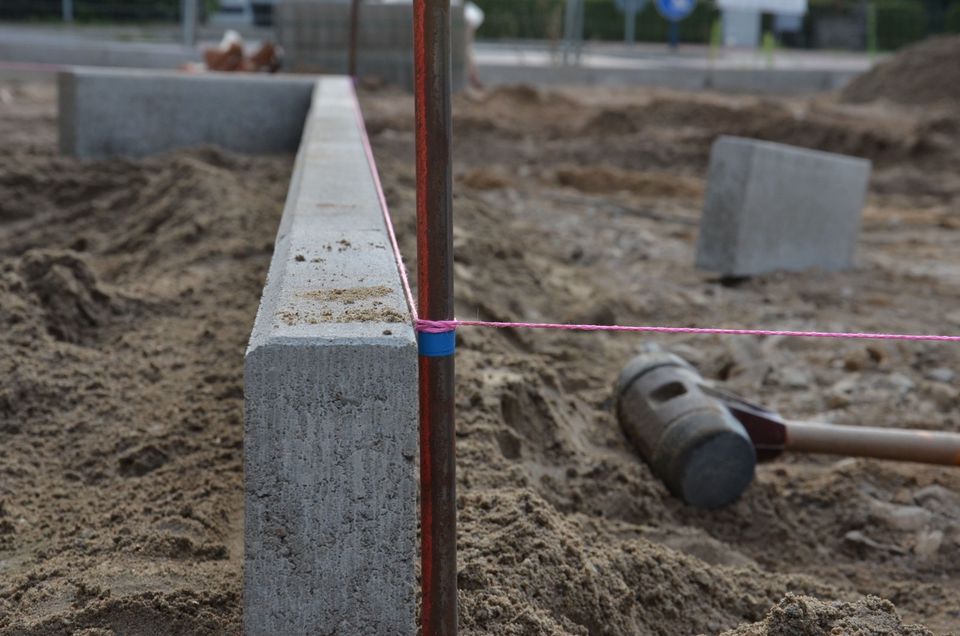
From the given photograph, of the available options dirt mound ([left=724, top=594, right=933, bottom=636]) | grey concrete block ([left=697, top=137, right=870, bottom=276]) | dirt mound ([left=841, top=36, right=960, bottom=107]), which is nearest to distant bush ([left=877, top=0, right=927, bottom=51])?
dirt mound ([left=841, top=36, right=960, bottom=107])

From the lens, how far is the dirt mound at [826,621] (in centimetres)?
249

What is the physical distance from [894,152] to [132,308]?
9.27m

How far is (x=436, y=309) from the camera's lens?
235 centimetres

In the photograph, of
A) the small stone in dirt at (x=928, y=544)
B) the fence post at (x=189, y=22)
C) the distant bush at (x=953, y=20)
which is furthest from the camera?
the distant bush at (x=953, y=20)

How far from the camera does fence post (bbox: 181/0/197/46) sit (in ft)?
58.0

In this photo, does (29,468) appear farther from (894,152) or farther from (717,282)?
(894,152)

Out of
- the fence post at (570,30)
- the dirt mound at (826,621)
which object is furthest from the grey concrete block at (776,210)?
the fence post at (570,30)

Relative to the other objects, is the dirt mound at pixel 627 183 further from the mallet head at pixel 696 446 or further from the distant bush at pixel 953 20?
the distant bush at pixel 953 20

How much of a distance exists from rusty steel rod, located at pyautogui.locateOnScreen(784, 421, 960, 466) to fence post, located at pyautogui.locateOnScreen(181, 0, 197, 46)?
15.4m

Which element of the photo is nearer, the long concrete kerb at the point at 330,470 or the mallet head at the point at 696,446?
the long concrete kerb at the point at 330,470

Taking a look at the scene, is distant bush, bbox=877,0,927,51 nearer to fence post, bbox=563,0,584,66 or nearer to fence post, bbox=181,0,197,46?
fence post, bbox=563,0,584,66

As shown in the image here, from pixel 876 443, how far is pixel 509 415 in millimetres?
1230

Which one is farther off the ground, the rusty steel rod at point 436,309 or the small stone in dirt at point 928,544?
the rusty steel rod at point 436,309

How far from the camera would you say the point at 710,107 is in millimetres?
14711
